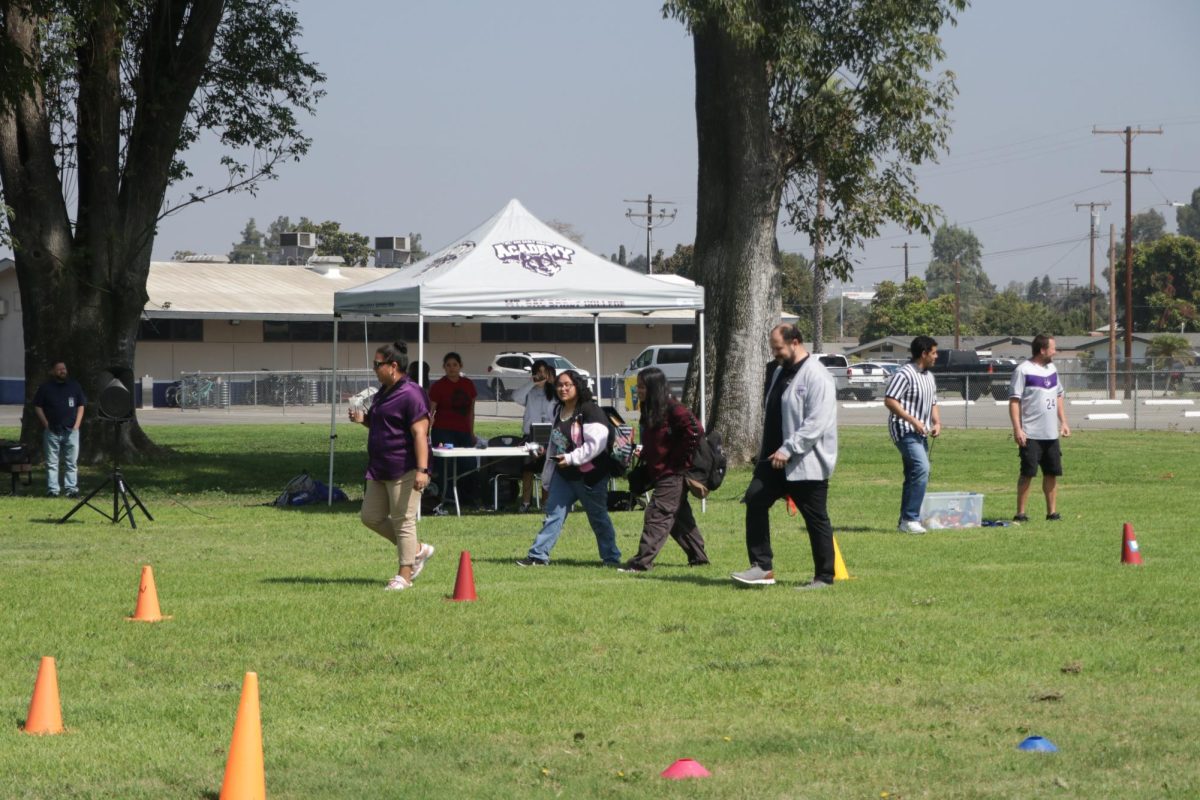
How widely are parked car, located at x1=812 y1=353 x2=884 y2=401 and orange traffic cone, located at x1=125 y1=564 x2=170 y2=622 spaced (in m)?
46.7

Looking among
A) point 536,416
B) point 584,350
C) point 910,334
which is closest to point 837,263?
point 536,416

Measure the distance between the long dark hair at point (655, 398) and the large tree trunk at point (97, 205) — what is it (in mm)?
14865

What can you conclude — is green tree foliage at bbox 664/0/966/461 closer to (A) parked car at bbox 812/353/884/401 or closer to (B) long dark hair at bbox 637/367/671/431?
(B) long dark hair at bbox 637/367/671/431

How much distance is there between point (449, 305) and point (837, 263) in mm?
11447

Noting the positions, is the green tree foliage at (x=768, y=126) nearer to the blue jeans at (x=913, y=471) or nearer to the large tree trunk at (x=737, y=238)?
the large tree trunk at (x=737, y=238)

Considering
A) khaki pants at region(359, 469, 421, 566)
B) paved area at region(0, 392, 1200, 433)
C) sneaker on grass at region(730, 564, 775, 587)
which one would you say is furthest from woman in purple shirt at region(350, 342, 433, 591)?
paved area at region(0, 392, 1200, 433)

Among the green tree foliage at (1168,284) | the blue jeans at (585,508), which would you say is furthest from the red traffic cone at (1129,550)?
the green tree foliage at (1168,284)

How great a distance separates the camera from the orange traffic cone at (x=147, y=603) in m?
9.84

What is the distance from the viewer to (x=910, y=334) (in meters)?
109

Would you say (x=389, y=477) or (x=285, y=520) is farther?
(x=285, y=520)

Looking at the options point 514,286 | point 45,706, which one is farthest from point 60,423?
point 45,706

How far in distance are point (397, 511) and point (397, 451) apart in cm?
43

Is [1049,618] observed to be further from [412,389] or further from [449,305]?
[449,305]

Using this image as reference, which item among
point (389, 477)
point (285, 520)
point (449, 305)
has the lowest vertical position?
point (285, 520)
